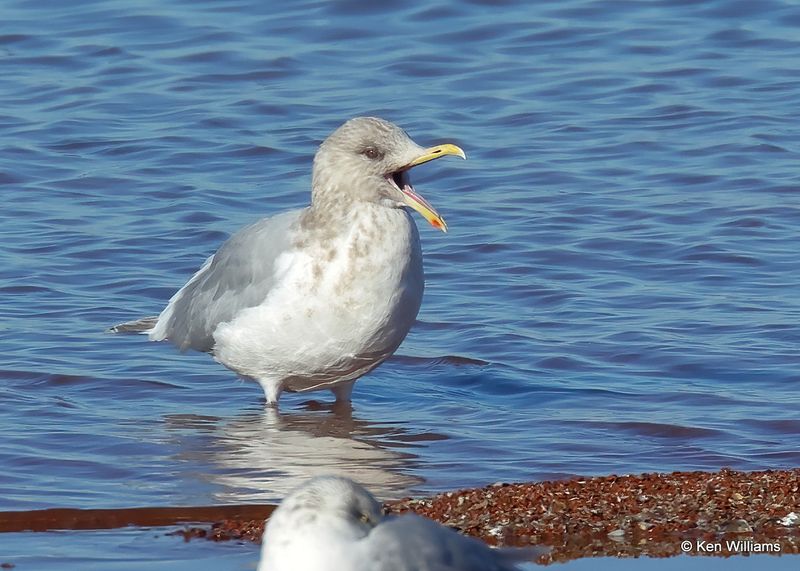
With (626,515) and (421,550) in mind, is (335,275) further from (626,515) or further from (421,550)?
(421,550)

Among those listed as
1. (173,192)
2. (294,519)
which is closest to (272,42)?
(173,192)

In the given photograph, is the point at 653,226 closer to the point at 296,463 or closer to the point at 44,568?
the point at 296,463

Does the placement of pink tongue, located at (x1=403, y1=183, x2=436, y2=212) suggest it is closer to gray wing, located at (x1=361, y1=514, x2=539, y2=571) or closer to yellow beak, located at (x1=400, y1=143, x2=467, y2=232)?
yellow beak, located at (x1=400, y1=143, x2=467, y2=232)

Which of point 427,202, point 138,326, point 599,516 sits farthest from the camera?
point 138,326

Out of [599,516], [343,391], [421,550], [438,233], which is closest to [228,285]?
[343,391]

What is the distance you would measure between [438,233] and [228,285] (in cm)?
332

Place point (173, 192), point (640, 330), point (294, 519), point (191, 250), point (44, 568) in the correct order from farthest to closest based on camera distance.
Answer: point (173, 192) < point (191, 250) < point (640, 330) < point (44, 568) < point (294, 519)

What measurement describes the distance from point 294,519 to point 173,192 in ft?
26.8

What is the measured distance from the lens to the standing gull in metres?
7.27

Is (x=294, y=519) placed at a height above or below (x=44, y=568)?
above

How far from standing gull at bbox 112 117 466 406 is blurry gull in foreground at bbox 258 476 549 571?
3.07m

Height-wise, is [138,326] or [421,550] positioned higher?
[421,550]

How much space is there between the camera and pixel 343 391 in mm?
8016

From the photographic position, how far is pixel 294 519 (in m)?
4.02
